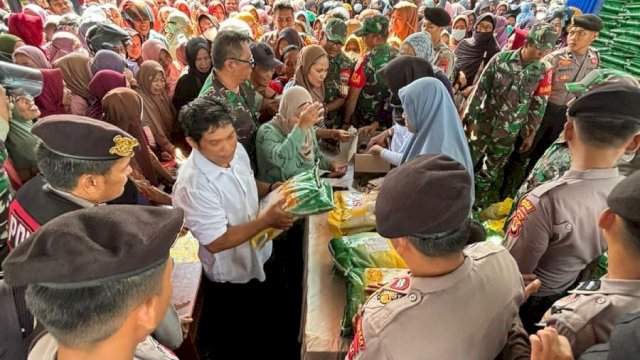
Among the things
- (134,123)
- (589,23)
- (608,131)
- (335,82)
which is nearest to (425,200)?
(608,131)

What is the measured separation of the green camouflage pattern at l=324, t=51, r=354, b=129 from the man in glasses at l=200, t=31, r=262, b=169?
1.27 meters

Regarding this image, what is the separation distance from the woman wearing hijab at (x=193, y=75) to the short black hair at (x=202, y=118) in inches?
83.6

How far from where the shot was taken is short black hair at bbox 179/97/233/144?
6.58ft

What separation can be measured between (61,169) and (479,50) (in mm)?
5115

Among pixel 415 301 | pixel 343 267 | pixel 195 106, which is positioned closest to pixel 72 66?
pixel 195 106

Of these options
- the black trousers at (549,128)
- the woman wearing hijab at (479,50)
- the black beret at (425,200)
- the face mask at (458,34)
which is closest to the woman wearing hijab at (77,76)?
the black beret at (425,200)

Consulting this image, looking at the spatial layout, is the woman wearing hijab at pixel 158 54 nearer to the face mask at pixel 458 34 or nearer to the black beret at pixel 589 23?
the black beret at pixel 589 23

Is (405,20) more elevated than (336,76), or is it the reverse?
(405,20)

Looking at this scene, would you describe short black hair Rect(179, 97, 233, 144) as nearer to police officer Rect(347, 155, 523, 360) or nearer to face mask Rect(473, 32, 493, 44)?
police officer Rect(347, 155, 523, 360)

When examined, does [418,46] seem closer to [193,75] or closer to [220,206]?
[193,75]

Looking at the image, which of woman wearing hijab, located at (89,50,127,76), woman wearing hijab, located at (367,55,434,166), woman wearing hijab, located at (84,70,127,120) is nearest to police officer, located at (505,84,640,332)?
woman wearing hijab, located at (367,55,434,166)

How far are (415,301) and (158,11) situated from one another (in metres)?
7.76

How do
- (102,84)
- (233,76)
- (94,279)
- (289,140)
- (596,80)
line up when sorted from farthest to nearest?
(102,84) → (233,76) → (289,140) → (596,80) → (94,279)

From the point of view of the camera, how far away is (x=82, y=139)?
169cm
